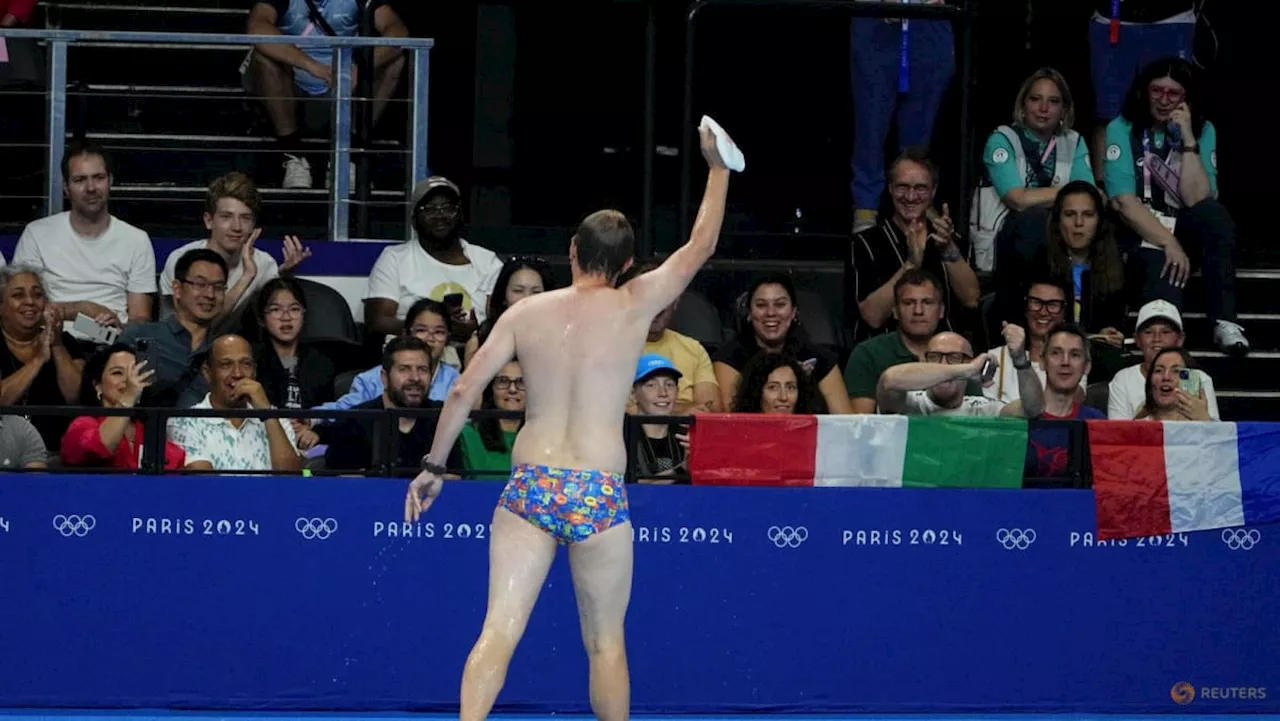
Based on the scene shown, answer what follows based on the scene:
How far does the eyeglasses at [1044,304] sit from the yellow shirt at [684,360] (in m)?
1.57

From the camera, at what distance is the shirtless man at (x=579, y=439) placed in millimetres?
7180

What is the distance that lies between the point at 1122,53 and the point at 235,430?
19.0 ft

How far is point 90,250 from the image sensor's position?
10.8 meters

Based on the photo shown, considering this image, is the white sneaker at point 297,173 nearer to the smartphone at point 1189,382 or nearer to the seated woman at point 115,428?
the seated woman at point 115,428

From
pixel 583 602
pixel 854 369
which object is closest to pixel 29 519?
pixel 583 602

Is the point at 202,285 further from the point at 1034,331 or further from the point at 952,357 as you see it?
the point at 1034,331

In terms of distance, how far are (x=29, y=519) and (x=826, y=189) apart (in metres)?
6.07

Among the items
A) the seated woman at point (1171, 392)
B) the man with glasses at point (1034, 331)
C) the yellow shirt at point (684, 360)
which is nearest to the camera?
the seated woman at point (1171, 392)

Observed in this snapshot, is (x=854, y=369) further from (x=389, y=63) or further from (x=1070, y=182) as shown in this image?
(x=389, y=63)

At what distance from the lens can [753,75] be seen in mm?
13477

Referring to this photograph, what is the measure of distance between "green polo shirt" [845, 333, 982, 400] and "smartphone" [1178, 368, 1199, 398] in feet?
3.02

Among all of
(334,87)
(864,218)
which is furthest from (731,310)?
(334,87)

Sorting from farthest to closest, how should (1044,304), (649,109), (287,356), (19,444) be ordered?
(649,109) < (1044,304) < (287,356) < (19,444)

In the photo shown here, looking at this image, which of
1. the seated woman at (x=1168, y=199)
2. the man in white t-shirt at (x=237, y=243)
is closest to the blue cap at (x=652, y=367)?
the man in white t-shirt at (x=237, y=243)
